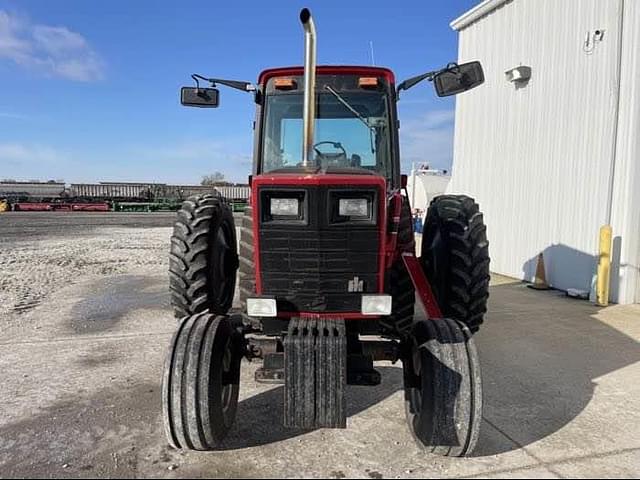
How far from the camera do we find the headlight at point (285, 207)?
3.19m

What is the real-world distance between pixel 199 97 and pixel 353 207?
7.07 ft

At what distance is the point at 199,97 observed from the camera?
14.9 ft

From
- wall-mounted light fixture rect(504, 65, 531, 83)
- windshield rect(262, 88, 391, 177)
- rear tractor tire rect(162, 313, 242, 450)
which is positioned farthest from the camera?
wall-mounted light fixture rect(504, 65, 531, 83)

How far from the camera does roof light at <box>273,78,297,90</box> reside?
4148 mm

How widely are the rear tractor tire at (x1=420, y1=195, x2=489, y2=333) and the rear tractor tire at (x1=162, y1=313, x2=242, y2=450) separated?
210 cm

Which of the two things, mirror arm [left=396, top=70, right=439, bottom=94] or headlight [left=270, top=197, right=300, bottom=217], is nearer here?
headlight [left=270, top=197, right=300, bottom=217]

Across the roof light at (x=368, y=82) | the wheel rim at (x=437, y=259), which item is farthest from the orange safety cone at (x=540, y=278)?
the roof light at (x=368, y=82)

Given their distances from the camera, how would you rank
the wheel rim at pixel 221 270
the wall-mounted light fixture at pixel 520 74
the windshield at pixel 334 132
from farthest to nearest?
the wall-mounted light fixture at pixel 520 74 → the wheel rim at pixel 221 270 → the windshield at pixel 334 132

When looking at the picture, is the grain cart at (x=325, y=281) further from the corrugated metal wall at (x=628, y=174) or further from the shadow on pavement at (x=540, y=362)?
the corrugated metal wall at (x=628, y=174)

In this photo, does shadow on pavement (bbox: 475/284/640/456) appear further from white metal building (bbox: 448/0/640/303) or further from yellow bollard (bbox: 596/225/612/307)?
white metal building (bbox: 448/0/640/303)

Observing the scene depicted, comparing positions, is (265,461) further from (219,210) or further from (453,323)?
(219,210)

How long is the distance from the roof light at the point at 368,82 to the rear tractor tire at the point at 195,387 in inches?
85.9

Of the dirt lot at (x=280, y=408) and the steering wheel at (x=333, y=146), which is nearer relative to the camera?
the dirt lot at (x=280, y=408)

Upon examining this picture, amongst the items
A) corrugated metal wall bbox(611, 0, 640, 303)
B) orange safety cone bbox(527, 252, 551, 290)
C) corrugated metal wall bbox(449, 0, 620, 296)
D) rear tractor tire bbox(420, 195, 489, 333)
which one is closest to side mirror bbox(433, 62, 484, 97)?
rear tractor tire bbox(420, 195, 489, 333)
